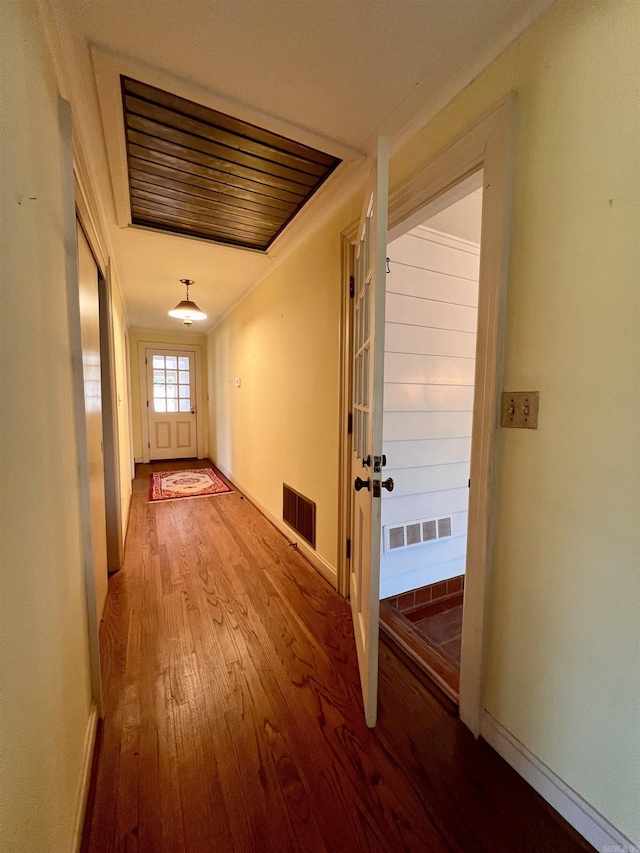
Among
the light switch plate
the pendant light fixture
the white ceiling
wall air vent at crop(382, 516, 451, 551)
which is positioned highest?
the white ceiling

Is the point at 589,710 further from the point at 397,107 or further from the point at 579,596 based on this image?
the point at 397,107

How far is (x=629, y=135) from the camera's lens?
816 millimetres

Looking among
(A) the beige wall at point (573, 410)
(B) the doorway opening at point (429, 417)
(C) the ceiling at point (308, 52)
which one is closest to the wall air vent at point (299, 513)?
(B) the doorway opening at point (429, 417)

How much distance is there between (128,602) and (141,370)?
15.7ft

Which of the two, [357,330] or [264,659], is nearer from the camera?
[264,659]

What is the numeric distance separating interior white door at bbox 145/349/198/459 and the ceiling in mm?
4861

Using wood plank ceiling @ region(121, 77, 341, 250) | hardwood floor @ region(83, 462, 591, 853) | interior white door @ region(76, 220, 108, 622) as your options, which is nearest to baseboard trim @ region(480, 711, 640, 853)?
hardwood floor @ region(83, 462, 591, 853)

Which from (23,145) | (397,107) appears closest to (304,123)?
(397,107)

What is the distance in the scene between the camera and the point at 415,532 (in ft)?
7.79

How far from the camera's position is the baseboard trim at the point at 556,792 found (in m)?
0.88

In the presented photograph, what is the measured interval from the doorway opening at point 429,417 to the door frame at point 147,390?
4.88 m

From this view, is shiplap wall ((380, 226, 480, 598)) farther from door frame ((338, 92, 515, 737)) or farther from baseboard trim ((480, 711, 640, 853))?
baseboard trim ((480, 711, 640, 853))

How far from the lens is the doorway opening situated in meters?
2.22

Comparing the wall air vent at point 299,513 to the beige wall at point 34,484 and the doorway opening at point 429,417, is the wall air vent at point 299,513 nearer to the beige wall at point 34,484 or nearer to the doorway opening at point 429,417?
the doorway opening at point 429,417
